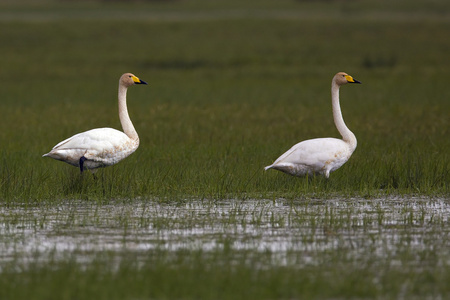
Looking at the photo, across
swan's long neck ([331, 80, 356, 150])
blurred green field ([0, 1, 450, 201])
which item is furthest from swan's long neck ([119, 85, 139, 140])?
swan's long neck ([331, 80, 356, 150])

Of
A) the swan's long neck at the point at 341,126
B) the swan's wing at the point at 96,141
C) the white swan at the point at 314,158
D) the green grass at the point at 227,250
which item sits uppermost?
the swan's long neck at the point at 341,126

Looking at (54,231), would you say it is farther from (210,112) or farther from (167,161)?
(210,112)

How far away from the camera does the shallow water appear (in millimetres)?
6777

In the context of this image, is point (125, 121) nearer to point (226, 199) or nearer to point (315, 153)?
point (226, 199)

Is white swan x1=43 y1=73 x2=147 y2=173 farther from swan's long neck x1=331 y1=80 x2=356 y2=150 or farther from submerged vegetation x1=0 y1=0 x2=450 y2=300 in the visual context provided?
swan's long neck x1=331 y1=80 x2=356 y2=150

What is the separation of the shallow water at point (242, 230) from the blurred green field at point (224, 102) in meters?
0.65

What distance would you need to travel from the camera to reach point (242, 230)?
782cm

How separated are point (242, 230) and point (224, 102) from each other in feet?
51.3

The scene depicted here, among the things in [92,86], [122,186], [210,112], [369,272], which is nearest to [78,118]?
[210,112]

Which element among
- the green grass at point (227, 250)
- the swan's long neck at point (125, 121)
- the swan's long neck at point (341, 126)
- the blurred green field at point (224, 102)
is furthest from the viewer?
the swan's long neck at point (125, 121)

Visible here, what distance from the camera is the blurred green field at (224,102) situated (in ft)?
34.2

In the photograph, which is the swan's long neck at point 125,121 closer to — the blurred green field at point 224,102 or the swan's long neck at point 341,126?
the blurred green field at point 224,102

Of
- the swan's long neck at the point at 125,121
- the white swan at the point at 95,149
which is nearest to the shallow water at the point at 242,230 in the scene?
the white swan at the point at 95,149

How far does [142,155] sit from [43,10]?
230 feet
